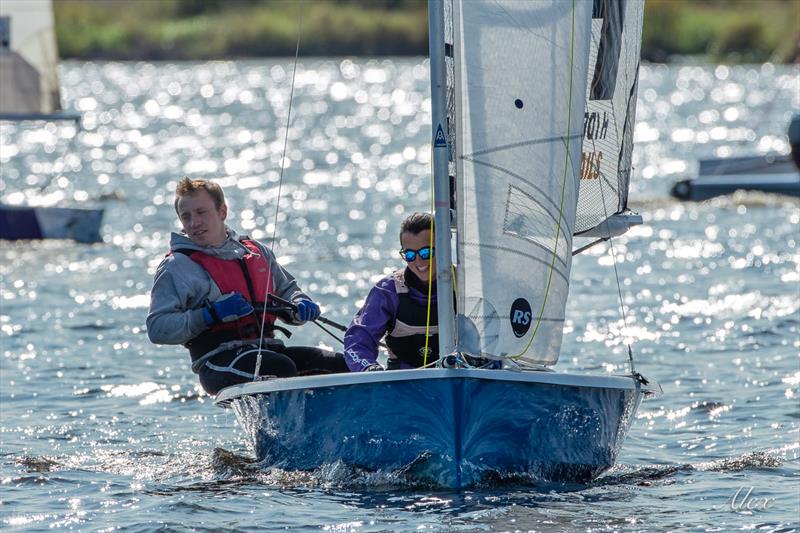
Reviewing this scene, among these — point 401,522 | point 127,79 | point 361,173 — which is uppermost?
point 127,79

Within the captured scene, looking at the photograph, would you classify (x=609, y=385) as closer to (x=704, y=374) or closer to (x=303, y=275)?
(x=704, y=374)

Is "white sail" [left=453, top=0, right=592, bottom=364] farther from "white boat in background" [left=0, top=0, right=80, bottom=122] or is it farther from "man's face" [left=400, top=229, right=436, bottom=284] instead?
"white boat in background" [left=0, top=0, right=80, bottom=122]

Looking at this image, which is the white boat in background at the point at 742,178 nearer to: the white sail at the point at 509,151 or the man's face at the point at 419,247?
the man's face at the point at 419,247

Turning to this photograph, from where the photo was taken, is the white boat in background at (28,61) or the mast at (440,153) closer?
the mast at (440,153)

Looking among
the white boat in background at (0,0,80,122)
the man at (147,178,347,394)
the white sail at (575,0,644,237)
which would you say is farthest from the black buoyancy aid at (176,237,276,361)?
the white boat in background at (0,0,80,122)

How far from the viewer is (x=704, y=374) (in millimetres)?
11250

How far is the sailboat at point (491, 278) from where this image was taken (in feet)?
23.3

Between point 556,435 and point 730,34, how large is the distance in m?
72.1

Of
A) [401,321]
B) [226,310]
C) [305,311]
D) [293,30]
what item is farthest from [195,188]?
[293,30]

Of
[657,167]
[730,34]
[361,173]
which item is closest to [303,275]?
[361,173]

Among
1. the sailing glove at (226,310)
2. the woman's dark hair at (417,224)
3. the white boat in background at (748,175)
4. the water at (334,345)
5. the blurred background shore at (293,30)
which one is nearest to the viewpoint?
the water at (334,345)

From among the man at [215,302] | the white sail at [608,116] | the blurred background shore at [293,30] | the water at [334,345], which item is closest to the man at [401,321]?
the man at [215,302]

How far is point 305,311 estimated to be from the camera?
8.16 meters

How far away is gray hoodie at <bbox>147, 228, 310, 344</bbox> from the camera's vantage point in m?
8.00
